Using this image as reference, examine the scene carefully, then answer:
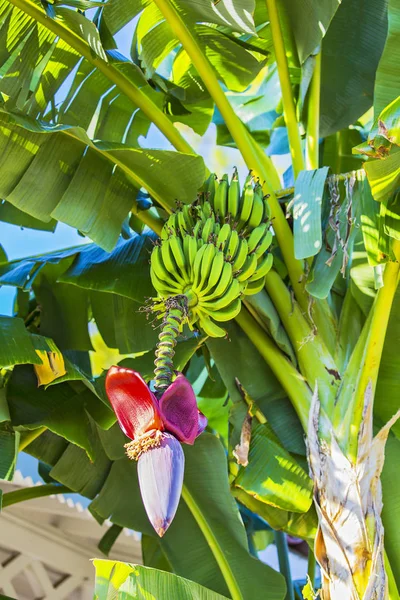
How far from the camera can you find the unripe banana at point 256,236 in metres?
1.63

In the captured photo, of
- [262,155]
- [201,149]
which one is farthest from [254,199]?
[201,149]

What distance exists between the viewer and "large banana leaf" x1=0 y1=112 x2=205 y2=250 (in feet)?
5.59

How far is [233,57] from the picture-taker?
6.94ft

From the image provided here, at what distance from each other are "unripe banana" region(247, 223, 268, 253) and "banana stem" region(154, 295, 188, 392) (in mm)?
292

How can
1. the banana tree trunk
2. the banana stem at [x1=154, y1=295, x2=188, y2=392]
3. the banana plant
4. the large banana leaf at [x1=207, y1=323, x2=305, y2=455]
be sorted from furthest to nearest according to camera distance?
1. the large banana leaf at [x1=207, y1=323, x2=305, y2=455]
2. the banana plant
3. the banana tree trunk
4. the banana stem at [x1=154, y1=295, x2=188, y2=392]

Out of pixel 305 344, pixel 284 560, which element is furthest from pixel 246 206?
pixel 284 560

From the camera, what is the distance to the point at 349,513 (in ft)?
4.90

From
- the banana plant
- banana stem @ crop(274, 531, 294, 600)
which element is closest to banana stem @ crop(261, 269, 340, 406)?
the banana plant

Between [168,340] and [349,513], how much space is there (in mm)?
583

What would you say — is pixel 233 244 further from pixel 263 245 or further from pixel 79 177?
pixel 79 177

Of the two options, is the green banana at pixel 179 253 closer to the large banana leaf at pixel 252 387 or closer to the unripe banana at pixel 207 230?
the unripe banana at pixel 207 230

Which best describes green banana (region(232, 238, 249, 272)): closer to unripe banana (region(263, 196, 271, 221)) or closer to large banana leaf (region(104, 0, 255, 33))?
unripe banana (region(263, 196, 271, 221))

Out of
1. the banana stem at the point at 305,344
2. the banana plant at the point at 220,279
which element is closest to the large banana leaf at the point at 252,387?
the banana plant at the point at 220,279

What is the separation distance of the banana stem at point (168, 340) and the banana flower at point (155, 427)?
0.13 feet
